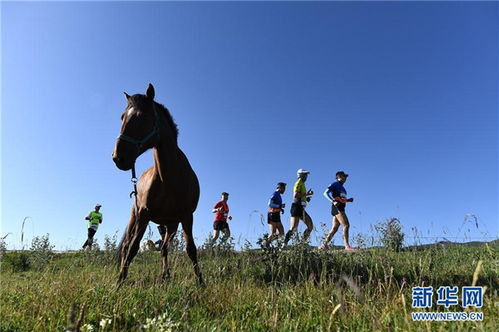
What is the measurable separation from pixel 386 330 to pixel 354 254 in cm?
394

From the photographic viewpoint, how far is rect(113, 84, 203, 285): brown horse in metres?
4.07

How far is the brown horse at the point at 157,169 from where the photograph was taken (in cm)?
407

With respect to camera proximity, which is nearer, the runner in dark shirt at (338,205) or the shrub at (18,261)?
the runner in dark shirt at (338,205)

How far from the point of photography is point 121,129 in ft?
13.5

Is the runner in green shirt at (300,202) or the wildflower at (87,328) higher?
the runner in green shirt at (300,202)

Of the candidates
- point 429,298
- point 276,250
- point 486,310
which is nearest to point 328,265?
point 276,250

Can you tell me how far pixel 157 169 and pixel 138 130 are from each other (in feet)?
2.71

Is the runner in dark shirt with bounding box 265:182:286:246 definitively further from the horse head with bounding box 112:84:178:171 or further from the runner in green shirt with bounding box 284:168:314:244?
the horse head with bounding box 112:84:178:171

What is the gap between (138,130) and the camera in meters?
4.17

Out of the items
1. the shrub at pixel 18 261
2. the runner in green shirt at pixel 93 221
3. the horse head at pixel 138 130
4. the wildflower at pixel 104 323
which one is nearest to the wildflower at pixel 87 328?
the wildflower at pixel 104 323

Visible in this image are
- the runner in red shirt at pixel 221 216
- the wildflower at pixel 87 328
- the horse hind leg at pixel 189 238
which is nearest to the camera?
the wildflower at pixel 87 328

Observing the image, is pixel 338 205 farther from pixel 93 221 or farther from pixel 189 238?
pixel 93 221

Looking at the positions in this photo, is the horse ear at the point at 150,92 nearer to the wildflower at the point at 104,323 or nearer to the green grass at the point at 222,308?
the green grass at the point at 222,308

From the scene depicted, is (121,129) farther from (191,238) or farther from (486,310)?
(486,310)
